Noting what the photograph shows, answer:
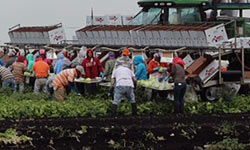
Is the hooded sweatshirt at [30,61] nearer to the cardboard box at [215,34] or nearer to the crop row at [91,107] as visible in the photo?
the crop row at [91,107]

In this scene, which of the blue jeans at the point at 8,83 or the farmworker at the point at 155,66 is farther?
the blue jeans at the point at 8,83

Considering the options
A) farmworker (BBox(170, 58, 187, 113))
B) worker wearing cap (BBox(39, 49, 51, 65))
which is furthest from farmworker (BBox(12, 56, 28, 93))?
farmworker (BBox(170, 58, 187, 113))

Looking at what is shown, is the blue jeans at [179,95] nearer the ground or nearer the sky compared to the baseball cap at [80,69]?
nearer the ground

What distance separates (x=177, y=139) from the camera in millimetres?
13156

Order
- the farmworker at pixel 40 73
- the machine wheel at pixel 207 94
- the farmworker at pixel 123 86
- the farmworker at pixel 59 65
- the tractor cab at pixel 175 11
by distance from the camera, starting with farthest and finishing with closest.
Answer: the tractor cab at pixel 175 11
the farmworker at pixel 59 65
the farmworker at pixel 40 73
the machine wheel at pixel 207 94
the farmworker at pixel 123 86

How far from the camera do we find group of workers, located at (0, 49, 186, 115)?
56.3 ft

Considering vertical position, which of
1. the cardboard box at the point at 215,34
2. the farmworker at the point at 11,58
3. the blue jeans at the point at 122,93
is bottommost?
the blue jeans at the point at 122,93

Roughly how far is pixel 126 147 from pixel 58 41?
1600 cm

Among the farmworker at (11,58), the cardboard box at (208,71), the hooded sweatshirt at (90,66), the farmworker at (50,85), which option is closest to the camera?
the cardboard box at (208,71)

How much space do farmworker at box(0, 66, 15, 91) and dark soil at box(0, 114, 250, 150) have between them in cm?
648

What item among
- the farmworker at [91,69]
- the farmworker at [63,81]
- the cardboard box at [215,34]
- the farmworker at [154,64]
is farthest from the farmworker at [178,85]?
the farmworker at [91,69]

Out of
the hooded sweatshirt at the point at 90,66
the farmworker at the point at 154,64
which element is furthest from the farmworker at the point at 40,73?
the farmworker at the point at 154,64

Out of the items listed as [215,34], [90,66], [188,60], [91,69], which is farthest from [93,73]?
[215,34]

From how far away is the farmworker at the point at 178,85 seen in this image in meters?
17.6
